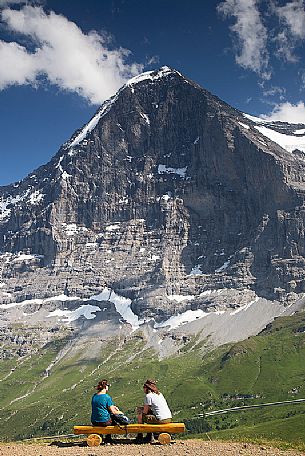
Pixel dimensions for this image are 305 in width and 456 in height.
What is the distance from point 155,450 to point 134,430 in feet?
6.74

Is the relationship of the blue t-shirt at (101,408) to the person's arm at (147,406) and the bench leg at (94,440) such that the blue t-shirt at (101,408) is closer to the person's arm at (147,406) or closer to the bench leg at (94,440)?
the bench leg at (94,440)

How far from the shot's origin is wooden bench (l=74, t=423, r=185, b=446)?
1031 inches

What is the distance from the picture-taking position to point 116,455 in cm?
2323

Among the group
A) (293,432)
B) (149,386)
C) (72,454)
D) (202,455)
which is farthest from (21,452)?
(293,432)

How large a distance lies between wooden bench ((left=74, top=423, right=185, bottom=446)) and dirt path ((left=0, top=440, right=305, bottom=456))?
0.46m

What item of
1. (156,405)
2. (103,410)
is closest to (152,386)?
(156,405)

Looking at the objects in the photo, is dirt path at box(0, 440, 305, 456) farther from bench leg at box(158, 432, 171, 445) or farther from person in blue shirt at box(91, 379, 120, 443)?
person in blue shirt at box(91, 379, 120, 443)

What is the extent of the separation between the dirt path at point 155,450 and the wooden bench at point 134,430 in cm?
46

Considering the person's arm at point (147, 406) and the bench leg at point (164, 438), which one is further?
the person's arm at point (147, 406)

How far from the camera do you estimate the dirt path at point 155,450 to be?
24016 millimetres

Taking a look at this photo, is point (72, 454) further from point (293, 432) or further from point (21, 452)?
point (293, 432)

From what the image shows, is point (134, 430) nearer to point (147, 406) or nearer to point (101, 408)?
point (147, 406)

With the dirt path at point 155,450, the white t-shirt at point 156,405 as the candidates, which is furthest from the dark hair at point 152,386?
the dirt path at point 155,450

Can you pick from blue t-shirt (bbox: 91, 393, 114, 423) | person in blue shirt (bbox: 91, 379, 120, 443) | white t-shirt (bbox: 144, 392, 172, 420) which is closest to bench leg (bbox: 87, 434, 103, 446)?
person in blue shirt (bbox: 91, 379, 120, 443)
